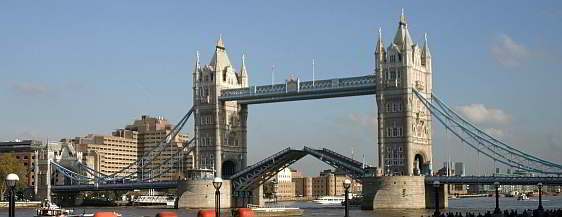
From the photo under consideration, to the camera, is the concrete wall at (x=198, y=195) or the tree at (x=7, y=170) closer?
the concrete wall at (x=198, y=195)

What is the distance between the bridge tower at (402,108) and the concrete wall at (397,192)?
498 cm

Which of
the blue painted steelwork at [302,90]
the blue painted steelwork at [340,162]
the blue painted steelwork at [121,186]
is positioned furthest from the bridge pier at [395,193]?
the blue painted steelwork at [121,186]

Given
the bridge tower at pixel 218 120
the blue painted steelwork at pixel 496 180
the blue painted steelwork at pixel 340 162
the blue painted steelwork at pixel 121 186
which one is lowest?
the blue painted steelwork at pixel 121 186

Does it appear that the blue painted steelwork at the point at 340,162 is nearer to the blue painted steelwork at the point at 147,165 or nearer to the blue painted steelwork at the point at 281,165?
the blue painted steelwork at the point at 281,165

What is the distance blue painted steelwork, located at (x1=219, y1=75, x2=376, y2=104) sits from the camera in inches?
5108

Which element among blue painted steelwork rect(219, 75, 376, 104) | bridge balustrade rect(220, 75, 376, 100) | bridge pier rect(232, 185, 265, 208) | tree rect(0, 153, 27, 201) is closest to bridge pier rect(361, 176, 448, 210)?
blue painted steelwork rect(219, 75, 376, 104)

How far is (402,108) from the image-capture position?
414ft

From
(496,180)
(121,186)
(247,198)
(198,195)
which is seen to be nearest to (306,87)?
(198,195)

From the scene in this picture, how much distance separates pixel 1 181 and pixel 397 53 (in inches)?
3420

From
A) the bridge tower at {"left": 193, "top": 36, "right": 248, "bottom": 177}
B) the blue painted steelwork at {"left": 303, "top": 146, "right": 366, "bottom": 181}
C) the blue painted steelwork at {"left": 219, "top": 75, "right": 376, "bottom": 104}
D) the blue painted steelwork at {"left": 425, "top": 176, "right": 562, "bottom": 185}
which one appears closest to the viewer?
the blue painted steelwork at {"left": 425, "top": 176, "right": 562, "bottom": 185}

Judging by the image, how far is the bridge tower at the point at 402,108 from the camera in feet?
413

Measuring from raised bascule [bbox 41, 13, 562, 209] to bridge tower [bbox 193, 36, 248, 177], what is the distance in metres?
0.15

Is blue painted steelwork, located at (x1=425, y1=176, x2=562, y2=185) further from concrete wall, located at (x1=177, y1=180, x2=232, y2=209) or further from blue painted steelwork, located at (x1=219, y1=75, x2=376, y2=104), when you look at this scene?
concrete wall, located at (x1=177, y1=180, x2=232, y2=209)

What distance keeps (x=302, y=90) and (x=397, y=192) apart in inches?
883
